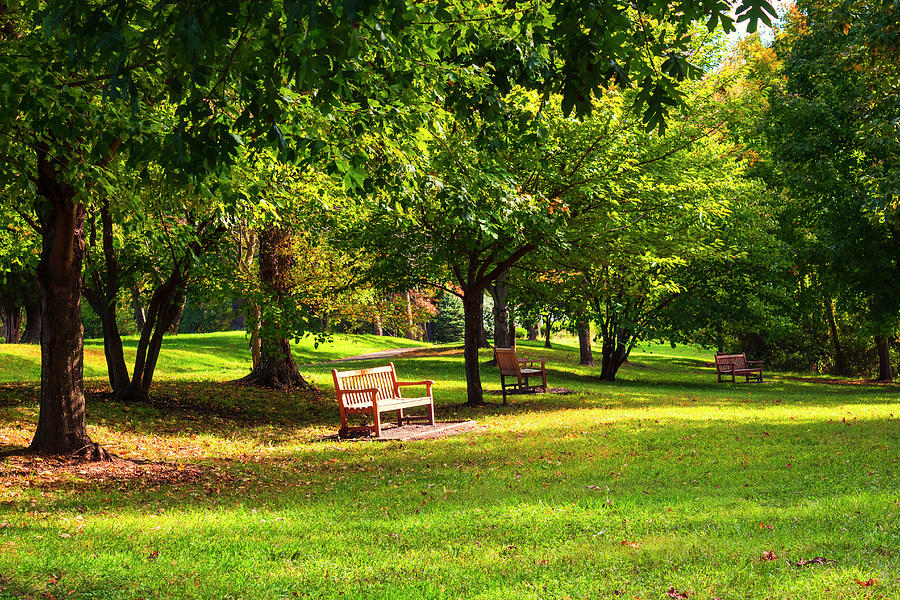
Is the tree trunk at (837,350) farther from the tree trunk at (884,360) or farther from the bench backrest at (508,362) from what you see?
the bench backrest at (508,362)

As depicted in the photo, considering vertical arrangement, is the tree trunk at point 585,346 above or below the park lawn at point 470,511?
above

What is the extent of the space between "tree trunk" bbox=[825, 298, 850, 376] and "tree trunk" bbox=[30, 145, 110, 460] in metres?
28.3

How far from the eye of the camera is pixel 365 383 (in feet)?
42.7

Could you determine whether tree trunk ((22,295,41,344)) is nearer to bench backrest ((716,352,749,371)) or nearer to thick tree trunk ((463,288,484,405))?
thick tree trunk ((463,288,484,405))

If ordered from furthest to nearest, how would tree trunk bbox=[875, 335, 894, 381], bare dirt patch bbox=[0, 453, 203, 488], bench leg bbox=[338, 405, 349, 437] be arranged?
tree trunk bbox=[875, 335, 894, 381] → bench leg bbox=[338, 405, 349, 437] → bare dirt patch bbox=[0, 453, 203, 488]

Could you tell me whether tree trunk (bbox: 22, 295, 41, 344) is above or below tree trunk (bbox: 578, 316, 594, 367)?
above

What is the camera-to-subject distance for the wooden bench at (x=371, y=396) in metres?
12.0

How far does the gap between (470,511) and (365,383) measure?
21.8ft

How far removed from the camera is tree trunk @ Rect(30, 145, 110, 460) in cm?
912

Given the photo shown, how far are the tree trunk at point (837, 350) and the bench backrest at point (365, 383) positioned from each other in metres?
22.8

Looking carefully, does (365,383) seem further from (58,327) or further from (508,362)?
(508,362)

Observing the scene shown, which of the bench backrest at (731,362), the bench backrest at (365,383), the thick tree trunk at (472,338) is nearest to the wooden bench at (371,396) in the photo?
the bench backrest at (365,383)

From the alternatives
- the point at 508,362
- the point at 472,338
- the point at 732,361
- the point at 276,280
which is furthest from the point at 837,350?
the point at 276,280

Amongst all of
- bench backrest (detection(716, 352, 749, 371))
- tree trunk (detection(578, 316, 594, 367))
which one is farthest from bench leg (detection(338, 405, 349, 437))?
tree trunk (detection(578, 316, 594, 367))
